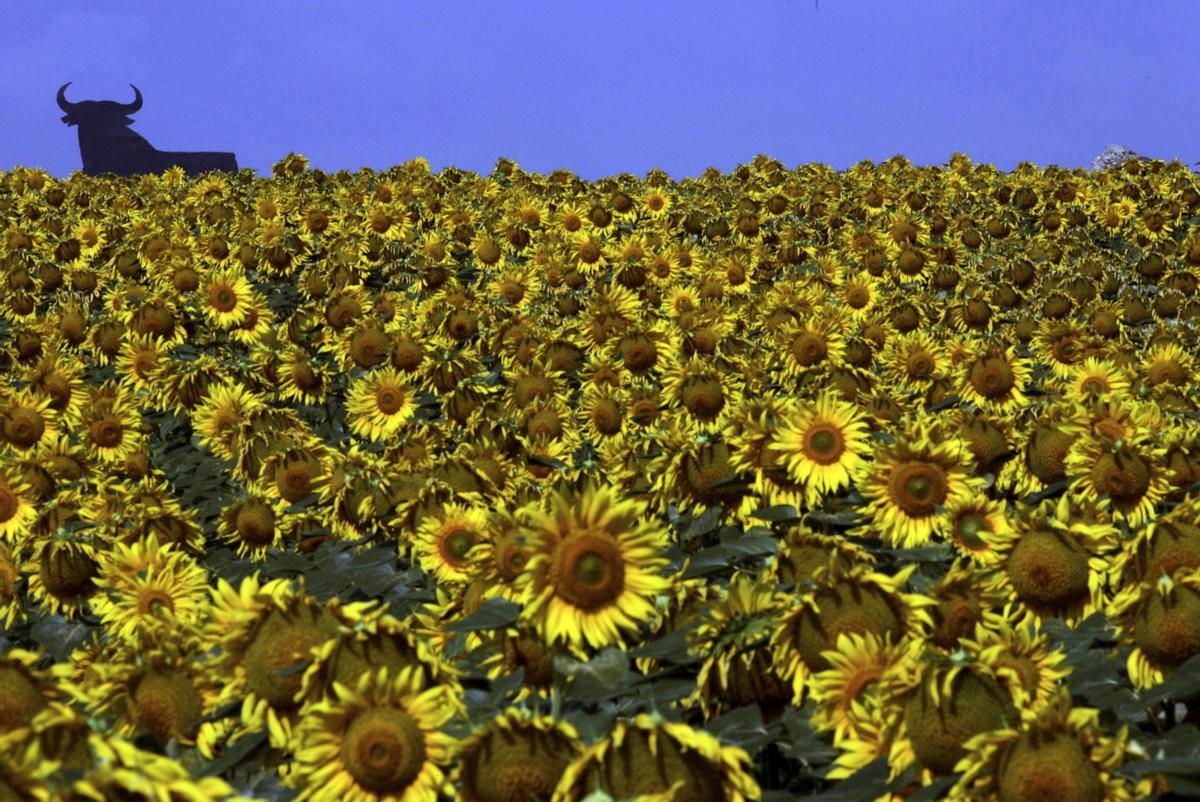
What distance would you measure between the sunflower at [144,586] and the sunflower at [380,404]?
3.29 metres

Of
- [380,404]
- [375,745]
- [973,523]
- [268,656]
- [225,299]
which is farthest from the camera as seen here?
[225,299]

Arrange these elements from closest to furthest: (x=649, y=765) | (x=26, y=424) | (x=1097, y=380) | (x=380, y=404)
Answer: (x=649, y=765)
(x=1097, y=380)
(x=380, y=404)
(x=26, y=424)

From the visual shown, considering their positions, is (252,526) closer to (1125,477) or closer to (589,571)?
(589,571)

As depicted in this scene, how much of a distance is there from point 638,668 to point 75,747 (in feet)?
7.30

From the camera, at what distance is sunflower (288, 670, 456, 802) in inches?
139

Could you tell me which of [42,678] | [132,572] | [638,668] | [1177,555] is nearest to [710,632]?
[638,668]

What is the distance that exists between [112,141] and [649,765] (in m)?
47.6

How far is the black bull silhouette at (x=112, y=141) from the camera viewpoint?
4259 cm

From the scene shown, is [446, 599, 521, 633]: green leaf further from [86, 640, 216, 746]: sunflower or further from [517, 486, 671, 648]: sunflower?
[86, 640, 216, 746]: sunflower

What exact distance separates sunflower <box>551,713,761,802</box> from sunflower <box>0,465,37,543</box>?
6109 millimetres

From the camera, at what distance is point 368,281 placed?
49.8ft

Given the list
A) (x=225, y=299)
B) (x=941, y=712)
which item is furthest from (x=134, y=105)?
(x=941, y=712)

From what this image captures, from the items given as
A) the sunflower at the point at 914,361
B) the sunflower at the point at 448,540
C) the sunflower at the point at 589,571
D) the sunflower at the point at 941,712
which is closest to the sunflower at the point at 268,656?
the sunflower at the point at 589,571

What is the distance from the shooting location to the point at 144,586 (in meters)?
6.18
